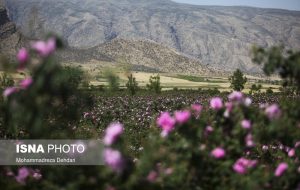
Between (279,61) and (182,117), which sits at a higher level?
(279,61)

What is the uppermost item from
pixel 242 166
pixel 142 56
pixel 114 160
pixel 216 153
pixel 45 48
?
pixel 45 48

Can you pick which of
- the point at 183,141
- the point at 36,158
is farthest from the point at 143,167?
the point at 36,158

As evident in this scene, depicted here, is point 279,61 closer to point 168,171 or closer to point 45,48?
point 168,171

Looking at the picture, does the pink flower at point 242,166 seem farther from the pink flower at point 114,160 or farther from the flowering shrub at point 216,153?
the pink flower at point 114,160

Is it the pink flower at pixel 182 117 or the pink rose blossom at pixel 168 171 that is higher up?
the pink flower at pixel 182 117

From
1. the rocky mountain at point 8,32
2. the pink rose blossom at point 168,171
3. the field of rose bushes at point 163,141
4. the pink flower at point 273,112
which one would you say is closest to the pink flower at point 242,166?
the field of rose bushes at point 163,141

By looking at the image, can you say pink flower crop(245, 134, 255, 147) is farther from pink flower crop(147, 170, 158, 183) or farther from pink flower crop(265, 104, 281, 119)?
pink flower crop(147, 170, 158, 183)

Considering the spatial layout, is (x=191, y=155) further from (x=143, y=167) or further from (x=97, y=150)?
(x=97, y=150)

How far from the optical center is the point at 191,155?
175 inches

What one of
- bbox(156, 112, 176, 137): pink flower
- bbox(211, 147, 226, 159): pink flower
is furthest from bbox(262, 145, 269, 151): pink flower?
bbox(156, 112, 176, 137): pink flower

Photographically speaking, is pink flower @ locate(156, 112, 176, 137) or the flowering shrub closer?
the flowering shrub

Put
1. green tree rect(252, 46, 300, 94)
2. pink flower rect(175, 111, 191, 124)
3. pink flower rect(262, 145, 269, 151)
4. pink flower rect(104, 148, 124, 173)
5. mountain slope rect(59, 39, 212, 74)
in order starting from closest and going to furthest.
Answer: pink flower rect(104, 148, 124, 173), pink flower rect(175, 111, 191, 124), green tree rect(252, 46, 300, 94), pink flower rect(262, 145, 269, 151), mountain slope rect(59, 39, 212, 74)

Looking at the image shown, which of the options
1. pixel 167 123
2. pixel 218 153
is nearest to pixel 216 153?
pixel 218 153

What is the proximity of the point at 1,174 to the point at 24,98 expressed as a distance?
1.74m
